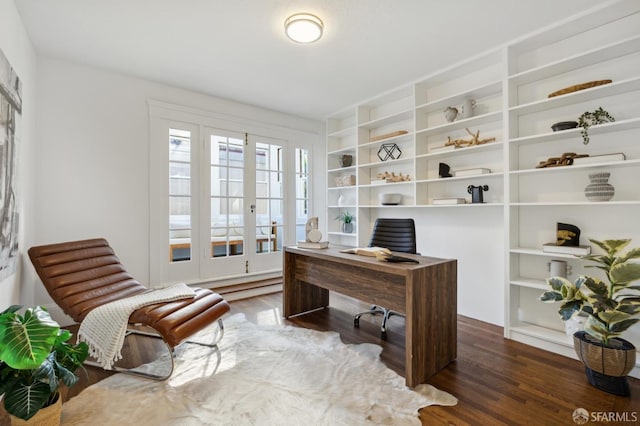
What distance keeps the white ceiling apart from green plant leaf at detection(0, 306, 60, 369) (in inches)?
82.4

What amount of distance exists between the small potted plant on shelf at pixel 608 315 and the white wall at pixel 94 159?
150 inches

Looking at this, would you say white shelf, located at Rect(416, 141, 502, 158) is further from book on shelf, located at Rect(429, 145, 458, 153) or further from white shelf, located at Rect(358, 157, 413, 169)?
white shelf, located at Rect(358, 157, 413, 169)

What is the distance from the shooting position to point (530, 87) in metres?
2.60

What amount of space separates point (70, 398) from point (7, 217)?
116 cm

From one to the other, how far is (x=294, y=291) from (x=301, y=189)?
2.05m

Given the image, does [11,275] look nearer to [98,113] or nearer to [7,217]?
[7,217]

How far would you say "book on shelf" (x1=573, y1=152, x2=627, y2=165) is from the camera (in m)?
2.01

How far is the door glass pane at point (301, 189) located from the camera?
4.62 meters

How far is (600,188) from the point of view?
2096 mm

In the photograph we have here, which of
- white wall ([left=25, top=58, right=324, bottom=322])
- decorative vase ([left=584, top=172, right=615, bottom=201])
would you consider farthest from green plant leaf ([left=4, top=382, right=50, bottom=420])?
decorative vase ([left=584, top=172, right=615, bottom=201])

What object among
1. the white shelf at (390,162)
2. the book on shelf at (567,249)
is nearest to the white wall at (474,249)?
the book on shelf at (567,249)

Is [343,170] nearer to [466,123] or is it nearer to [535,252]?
[466,123]

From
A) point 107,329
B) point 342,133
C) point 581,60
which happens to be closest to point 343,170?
point 342,133

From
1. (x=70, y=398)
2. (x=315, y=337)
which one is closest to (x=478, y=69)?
(x=315, y=337)
